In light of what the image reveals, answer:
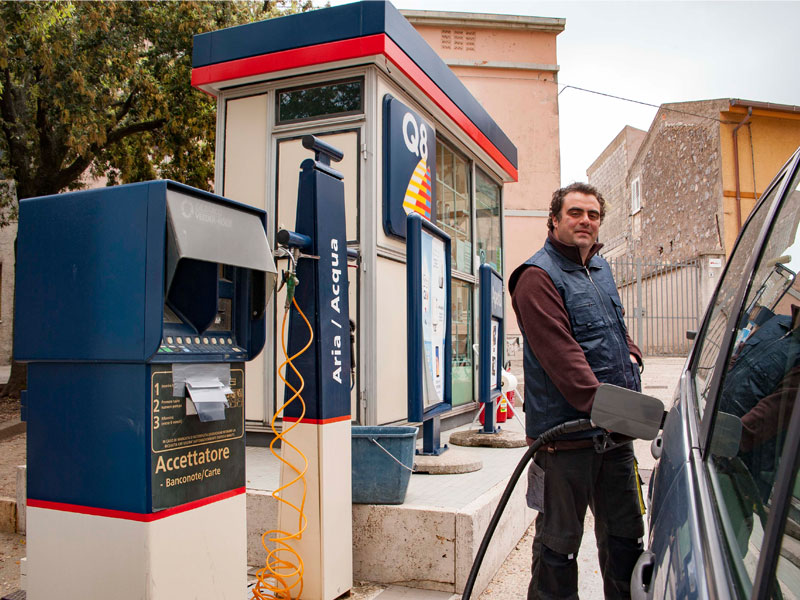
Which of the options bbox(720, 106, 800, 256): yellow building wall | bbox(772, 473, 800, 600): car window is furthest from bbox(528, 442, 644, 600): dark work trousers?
bbox(720, 106, 800, 256): yellow building wall

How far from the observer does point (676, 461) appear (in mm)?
1532

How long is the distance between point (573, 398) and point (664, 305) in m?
13.8

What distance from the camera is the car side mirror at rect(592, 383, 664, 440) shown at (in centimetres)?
178

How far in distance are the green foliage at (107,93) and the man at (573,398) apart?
26.5 ft

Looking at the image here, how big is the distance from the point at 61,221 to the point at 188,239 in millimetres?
508

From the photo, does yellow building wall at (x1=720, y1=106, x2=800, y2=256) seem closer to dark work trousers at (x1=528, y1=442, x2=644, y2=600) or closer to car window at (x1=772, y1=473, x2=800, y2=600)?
dark work trousers at (x1=528, y1=442, x2=644, y2=600)

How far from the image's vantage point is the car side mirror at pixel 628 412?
1.78 meters

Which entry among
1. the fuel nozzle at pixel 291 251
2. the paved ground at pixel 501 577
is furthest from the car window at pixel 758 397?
the paved ground at pixel 501 577

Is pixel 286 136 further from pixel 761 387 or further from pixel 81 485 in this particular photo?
pixel 761 387

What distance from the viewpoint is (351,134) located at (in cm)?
523

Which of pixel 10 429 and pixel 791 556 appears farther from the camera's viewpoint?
pixel 10 429

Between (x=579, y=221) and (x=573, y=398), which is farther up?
(x=579, y=221)

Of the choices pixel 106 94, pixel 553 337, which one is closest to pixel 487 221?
pixel 106 94

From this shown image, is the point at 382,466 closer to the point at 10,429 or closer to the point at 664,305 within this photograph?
the point at 10,429
